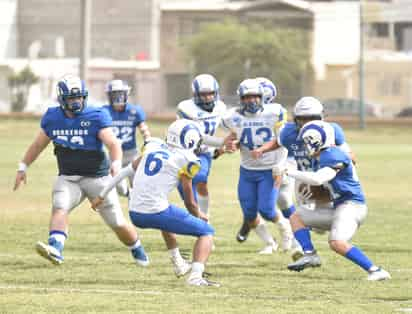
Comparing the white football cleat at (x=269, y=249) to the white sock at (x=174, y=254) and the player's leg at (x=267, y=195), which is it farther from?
the white sock at (x=174, y=254)

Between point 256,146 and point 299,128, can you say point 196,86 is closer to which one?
point 256,146

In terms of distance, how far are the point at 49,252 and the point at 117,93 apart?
16.6ft

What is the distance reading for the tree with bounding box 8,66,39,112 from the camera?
67.3m

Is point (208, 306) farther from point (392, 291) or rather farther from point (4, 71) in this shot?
point (4, 71)

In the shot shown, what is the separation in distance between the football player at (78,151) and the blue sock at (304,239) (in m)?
1.81

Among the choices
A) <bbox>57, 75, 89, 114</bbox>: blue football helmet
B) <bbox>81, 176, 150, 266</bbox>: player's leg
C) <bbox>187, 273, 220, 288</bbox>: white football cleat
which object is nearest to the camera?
<bbox>187, 273, 220, 288</bbox>: white football cleat

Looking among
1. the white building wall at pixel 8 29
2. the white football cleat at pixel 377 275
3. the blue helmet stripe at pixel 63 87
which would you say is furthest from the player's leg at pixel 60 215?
the white building wall at pixel 8 29

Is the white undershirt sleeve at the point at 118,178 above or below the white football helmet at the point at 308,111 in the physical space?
below

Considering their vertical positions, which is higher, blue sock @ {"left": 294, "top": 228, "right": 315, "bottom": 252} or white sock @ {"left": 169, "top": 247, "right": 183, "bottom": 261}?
blue sock @ {"left": 294, "top": 228, "right": 315, "bottom": 252}

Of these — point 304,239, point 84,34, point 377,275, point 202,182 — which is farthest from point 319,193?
point 84,34

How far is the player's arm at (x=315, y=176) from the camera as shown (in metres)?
10.9

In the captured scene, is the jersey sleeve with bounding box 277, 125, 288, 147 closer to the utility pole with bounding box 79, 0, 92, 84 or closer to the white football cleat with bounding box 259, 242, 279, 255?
the white football cleat with bounding box 259, 242, 279, 255

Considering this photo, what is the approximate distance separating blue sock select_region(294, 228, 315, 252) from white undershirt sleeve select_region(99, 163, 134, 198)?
1.66 metres

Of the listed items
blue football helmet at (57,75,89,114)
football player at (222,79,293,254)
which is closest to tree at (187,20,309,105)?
football player at (222,79,293,254)
